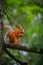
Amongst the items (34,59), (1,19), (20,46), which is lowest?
(34,59)

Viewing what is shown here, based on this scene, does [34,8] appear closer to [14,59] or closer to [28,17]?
[28,17]

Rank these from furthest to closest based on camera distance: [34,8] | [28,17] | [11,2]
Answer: [28,17]
[34,8]
[11,2]

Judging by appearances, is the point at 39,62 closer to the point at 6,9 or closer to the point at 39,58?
the point at 39,58

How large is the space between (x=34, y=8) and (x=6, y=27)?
5.83 feet

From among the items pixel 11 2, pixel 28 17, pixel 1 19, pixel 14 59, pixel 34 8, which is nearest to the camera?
pixel 1 19

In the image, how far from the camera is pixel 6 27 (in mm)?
4191

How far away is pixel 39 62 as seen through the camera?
4.05m

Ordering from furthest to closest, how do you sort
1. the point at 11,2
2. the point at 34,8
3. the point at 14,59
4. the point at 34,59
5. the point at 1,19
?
1. the point at 34,8
2. the point at 11,2
3. the point at 34,59
4. the point at 14,59
5. the point at 1,19

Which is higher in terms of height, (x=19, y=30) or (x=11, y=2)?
(x=11, y=2)

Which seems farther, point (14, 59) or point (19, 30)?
point (19, 30)

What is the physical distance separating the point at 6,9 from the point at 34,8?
1.72 m

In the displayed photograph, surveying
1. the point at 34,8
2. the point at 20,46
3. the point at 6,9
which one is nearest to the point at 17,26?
the point at 6,9

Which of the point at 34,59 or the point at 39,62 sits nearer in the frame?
the point at 39,62

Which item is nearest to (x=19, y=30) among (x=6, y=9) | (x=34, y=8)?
(x=6, y=9)
